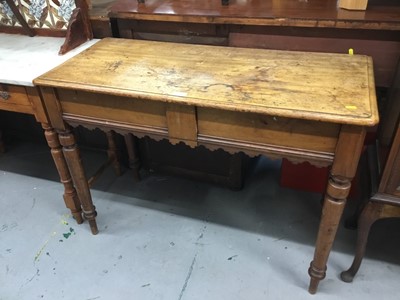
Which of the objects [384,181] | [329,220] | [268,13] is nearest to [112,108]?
[268,13]

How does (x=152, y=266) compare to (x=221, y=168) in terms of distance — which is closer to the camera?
(x=152, y=266)

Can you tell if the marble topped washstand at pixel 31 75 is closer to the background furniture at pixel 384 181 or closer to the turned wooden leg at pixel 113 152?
the turned wooden leg at pixel 113 152

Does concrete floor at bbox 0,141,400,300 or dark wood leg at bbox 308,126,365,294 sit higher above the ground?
dark wood leg at bbox 308,126,365,294

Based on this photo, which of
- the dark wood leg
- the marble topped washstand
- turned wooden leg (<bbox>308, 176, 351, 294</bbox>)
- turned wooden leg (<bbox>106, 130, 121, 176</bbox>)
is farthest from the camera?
turned wooden leg (<bbox>106, 130, 121, 176</bbox>)

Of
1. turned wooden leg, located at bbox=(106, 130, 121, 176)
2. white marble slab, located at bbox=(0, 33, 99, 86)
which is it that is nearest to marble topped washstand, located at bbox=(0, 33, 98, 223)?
white marble slab, located at bbox=(0, 33, 99, 86)

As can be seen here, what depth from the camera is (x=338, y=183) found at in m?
1.17

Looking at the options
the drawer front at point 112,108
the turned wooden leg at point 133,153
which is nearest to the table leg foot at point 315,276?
the drawer front at point 112,108

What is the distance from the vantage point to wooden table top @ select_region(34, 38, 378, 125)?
42.3 inches

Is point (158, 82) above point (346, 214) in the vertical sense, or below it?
above

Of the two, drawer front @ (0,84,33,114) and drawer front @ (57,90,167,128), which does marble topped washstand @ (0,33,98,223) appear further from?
drawer front @ (57,90,167,128)

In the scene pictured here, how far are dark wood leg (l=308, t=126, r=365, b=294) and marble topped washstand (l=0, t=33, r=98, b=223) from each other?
3.71ft

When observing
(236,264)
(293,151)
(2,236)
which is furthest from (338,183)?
(2,236)

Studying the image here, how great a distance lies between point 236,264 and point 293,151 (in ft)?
2.38

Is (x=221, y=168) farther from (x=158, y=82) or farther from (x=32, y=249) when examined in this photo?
(x=32, y=249)
